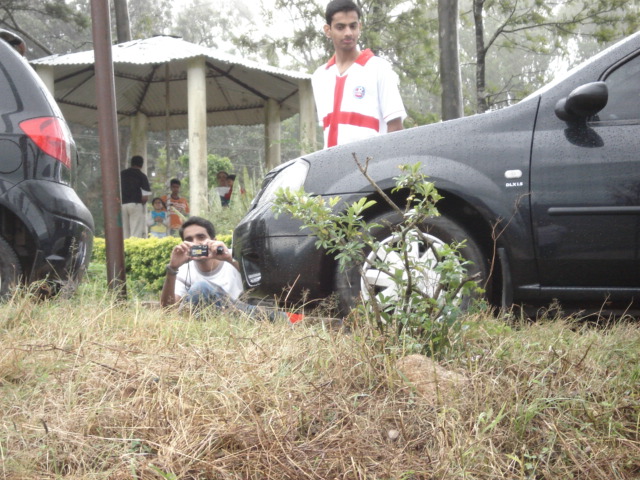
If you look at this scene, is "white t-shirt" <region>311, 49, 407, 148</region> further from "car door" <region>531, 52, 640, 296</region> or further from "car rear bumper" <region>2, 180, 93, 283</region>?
"car rear bumper" <region>2, 180, 93, 283</region>

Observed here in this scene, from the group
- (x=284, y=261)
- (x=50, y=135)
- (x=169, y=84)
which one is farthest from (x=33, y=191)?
(x=169, y=84)

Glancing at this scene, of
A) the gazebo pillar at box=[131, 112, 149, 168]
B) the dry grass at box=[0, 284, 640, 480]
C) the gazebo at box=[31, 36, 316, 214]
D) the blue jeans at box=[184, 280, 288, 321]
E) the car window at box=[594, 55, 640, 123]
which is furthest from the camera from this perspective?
the gazebo pillar at box=[131, 112, 149, 168]

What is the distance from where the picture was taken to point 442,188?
155 inches

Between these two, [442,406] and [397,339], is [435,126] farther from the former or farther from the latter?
[442,406]

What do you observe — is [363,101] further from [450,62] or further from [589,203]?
[450,62]

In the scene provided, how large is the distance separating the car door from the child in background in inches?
399

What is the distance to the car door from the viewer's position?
383cm

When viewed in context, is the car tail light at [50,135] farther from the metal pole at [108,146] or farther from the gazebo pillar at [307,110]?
the gazebo pillar at [307,110]

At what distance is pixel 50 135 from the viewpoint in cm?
460

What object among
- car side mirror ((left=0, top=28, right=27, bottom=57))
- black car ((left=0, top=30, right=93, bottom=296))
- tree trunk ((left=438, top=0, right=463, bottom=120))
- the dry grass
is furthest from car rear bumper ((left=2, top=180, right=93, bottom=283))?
tree trunk ((left=438, top=0, right=463, bottom=120))

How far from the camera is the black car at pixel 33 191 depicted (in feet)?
14.5

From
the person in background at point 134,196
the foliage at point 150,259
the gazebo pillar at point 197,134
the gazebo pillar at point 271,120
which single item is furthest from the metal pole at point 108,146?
the gazebo pillar at point 271,120

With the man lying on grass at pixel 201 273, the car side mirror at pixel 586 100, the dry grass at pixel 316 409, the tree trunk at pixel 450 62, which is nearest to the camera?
the dry grass at pixel 316 409

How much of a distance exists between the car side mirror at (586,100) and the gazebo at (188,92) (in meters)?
6.60
